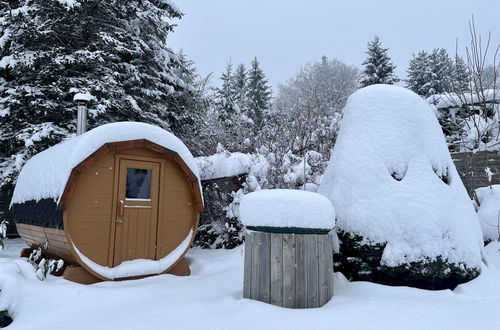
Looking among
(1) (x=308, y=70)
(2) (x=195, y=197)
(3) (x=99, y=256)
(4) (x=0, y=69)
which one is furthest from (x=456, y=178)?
(1) (x=308, y=70)

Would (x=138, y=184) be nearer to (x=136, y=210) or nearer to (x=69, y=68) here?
(x=136, y=210)

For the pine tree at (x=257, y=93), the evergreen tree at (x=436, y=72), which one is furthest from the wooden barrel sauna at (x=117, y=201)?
the evergreen tree at (x=436, y=72)

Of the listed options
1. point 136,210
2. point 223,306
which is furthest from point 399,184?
point 136,210

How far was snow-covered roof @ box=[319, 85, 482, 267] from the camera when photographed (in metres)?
3.77

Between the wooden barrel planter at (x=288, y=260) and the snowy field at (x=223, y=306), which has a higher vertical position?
the wooden barrel planter at (x=288, y=260)

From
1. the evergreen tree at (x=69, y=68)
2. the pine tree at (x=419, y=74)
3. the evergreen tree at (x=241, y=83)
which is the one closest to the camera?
the evergreen tree at (x=69, y=68)

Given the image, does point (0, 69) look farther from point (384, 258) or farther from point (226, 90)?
point (384, 258)

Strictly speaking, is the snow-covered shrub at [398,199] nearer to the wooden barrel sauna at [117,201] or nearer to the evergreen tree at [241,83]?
the wooden barrel sauna at [117,201]

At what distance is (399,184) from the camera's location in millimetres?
4055

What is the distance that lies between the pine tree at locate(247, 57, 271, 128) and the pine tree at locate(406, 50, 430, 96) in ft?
35.5

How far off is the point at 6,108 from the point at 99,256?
7.96m

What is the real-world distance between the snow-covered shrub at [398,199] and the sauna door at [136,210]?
2.89 metres

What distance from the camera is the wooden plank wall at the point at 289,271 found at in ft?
10.6

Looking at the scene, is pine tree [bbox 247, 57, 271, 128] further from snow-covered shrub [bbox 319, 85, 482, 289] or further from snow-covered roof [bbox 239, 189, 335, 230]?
snow-covered roof [bbox 239, 189, 335, 230]
